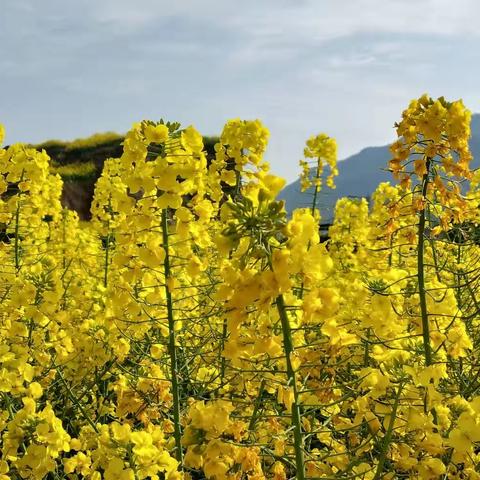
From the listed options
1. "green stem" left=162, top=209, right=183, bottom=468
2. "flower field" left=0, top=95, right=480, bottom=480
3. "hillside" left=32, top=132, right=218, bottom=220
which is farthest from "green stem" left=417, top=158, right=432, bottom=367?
"hillside" left=32, top=132, right=218, bottom=220

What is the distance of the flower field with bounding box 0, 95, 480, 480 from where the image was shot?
2.00 meters

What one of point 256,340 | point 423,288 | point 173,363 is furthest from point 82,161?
point 256,340

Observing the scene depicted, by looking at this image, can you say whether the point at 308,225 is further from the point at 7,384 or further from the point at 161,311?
the point at 7,384

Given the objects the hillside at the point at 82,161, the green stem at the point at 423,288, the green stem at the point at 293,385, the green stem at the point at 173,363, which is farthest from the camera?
the hillside at the point at 82,161

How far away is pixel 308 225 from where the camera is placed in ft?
6.27

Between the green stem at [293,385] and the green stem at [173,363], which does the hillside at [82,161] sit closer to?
the green stem at [173,363]

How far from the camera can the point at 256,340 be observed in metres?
2.04

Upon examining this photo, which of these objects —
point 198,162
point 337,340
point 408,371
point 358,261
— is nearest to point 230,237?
point 337,340

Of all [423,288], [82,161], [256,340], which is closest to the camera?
[256,340]

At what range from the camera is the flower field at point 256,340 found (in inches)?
78.6

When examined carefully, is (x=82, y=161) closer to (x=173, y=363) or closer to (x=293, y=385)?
(x=173, y=363)

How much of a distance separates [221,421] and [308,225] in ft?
2.38

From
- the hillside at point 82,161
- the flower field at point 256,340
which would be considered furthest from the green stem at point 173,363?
the hillside at point 82,161

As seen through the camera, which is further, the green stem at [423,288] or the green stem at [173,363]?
the green stem at [173,363]
